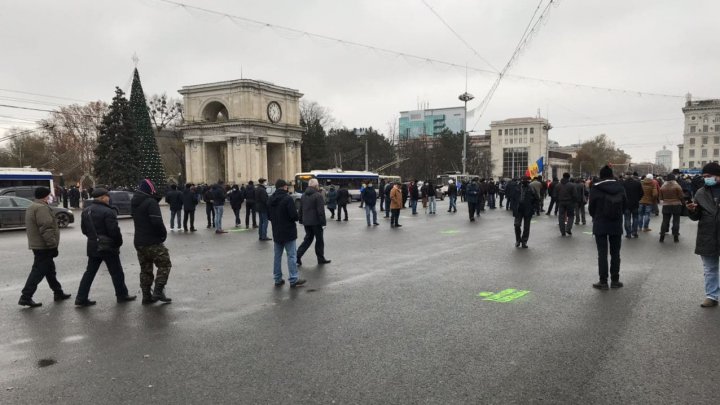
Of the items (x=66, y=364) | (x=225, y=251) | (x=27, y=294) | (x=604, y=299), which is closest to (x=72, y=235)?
(x=225, y=251)

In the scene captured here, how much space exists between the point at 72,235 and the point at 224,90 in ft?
133

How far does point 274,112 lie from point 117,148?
18180 millimetres

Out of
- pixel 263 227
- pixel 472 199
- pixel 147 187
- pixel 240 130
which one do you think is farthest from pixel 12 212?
pixel 240 130

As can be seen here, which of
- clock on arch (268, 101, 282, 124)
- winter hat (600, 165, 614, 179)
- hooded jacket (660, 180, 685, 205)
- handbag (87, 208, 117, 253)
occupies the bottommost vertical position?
handbag (87, 208, 117, 253)

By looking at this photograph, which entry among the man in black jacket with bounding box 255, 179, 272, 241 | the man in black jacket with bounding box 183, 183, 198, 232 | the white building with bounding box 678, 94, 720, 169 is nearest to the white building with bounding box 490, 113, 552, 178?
the white building with bounding box 678, 94, 720, 169

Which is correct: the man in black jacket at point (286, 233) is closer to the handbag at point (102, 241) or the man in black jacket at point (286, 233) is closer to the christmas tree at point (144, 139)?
the handbag at point (102, 241)

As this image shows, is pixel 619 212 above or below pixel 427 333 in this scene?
above

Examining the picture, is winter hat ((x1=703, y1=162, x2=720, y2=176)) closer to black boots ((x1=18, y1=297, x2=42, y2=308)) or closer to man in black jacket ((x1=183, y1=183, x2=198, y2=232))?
black boots ((x1=18, y1=297, x2=42, y2=308))

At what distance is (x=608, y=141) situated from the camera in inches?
5822

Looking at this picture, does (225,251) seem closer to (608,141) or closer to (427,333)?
(427,333)

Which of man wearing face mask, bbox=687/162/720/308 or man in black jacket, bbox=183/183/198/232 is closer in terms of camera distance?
man wearing face mask, bbox=687/162/720/308

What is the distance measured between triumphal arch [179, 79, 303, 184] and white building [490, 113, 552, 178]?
315ft

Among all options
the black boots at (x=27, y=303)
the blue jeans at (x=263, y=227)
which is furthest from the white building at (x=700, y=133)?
the black boots at (x=27, y=303)

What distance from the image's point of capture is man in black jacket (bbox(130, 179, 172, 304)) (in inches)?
275
